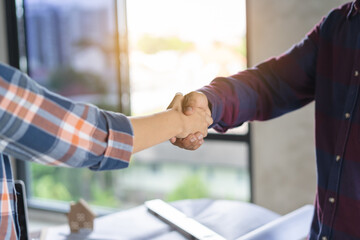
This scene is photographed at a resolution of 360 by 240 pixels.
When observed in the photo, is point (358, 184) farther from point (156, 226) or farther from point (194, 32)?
point (194, 32)

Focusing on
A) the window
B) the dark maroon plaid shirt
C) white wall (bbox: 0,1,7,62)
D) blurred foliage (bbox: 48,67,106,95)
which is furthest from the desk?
white wall (bbox: 0,1,7,62)

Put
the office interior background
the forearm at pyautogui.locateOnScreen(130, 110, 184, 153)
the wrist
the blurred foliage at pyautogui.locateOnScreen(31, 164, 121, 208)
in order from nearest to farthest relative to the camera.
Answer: the forearm at pyautogui.locateOnScreen(130, 110, 184, 153) → the wrist → the office interior background → the blurred foliage at pyautogui.locateOnScreen(31, 164, 121, 208)

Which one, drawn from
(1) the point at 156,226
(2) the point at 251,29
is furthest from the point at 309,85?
(2) the point at 251,29

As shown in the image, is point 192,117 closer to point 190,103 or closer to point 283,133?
point 190,103

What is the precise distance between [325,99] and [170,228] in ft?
1.77

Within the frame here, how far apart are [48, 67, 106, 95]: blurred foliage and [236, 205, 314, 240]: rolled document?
2.57 meters

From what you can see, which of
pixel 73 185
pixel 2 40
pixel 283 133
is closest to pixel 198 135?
pixel 283 133

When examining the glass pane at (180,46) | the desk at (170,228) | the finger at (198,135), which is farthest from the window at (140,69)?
the finger at (198,135)

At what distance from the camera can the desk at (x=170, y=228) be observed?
54.6 inches

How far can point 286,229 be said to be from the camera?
147 centimetres

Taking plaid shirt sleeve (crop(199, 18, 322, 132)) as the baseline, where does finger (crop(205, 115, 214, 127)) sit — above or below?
below

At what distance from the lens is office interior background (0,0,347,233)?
10.1ft

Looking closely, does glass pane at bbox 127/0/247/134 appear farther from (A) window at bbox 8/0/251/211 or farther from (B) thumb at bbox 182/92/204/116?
(B) thumb at bbox 182/92/204/116

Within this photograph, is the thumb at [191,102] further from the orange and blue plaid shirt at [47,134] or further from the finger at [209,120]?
the orange and blue plaid shirt at [47,134]
